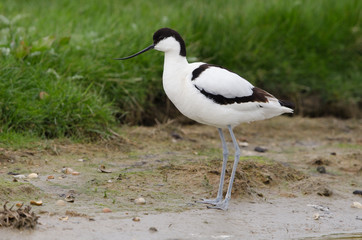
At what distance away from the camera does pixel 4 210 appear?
13.1 feet

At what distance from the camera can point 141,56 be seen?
23.6 feet

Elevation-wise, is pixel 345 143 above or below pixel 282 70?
below

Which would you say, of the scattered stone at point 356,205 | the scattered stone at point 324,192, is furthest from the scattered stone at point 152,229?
the scattered stone at point 356,205

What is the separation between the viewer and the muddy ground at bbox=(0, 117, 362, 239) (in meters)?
4.28

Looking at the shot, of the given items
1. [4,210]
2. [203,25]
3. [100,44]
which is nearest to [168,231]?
[4,210]

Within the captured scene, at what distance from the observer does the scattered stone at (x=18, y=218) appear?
12.9ft

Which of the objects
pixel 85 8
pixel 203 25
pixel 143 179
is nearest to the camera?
pixel 143 179

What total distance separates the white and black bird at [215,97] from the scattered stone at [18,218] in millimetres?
1448

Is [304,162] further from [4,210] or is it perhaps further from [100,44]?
[4,210]

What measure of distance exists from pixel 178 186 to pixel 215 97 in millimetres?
851

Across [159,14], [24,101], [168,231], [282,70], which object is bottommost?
[168,231]

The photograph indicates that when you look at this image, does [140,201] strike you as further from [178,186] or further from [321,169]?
[321,169]

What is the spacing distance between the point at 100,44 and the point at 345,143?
10.1 feet

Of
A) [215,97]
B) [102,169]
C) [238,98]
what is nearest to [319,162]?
[238,98]
